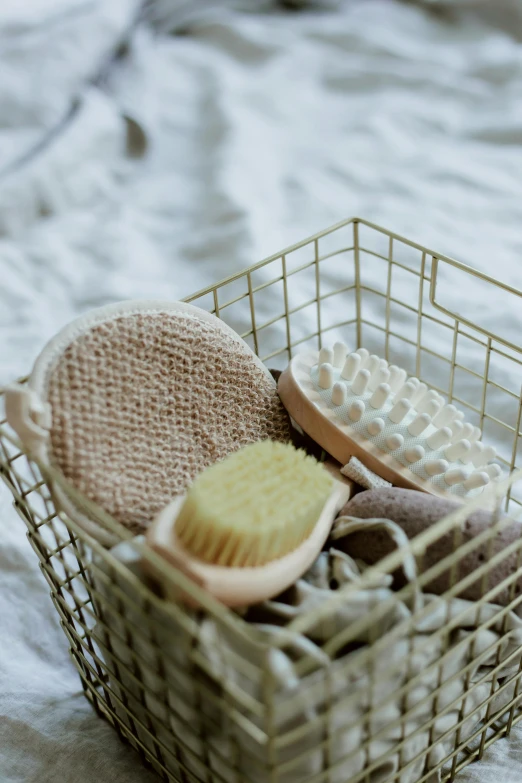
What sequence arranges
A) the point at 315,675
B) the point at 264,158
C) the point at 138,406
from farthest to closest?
the point at 264,158 → the point at 138,406 → the point at 315,675

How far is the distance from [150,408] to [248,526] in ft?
0.40

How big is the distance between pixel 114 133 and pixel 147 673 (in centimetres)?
77

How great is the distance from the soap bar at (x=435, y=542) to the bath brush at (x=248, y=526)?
0.03 metres

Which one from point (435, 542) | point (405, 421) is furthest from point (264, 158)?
point (435, 542)

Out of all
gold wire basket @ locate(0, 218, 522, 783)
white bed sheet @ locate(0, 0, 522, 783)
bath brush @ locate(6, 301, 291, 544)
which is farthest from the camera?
white bed sheet @ locate(0, 0, 522, 783)

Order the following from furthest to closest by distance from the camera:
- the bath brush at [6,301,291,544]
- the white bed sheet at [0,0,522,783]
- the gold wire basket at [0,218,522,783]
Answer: the white bed sheet at [0,0,522,783], the bath brush at [6,301,291,544], the gold wire basket at [0,218,522,783]

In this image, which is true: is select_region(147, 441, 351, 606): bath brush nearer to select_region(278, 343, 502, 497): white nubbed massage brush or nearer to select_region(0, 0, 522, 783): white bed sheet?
select_region(278, 343, 502, 497): white nubbed massage brush

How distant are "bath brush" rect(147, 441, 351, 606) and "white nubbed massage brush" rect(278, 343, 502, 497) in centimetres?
8

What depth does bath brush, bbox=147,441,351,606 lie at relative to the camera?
0.41m

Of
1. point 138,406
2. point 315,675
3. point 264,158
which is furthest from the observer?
point 264,158

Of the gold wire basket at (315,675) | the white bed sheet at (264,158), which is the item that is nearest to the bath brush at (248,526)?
the gold wire basket at (315,675)

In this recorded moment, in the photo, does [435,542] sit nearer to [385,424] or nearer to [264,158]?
[385,424]

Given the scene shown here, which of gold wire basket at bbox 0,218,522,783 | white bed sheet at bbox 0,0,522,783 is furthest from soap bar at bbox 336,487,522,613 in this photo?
white bed sheet at bbox 0,0,522,783

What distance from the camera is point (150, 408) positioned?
0.50 m
